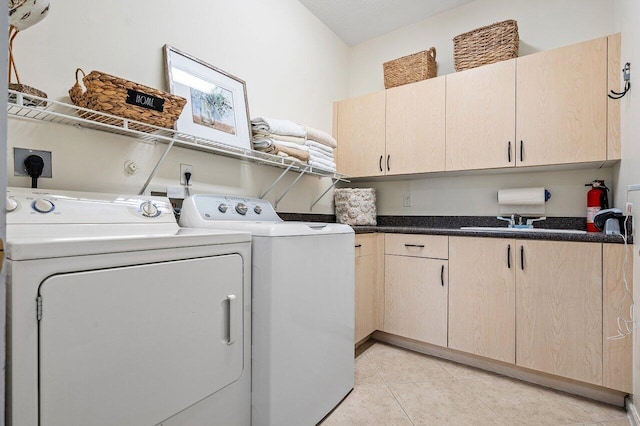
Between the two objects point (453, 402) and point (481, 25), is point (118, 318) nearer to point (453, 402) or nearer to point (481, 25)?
point (453, 402)

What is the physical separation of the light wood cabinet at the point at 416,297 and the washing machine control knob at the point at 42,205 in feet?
6.36

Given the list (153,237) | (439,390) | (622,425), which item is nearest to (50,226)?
(153,237)

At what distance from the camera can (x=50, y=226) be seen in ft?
3.27

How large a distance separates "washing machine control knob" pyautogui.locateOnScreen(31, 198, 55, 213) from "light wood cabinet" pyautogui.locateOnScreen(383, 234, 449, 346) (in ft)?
6.36

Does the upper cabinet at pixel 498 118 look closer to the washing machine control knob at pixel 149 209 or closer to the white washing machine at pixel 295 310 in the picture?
the white washing machine at pixel 295 310

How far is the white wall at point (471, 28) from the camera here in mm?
2139

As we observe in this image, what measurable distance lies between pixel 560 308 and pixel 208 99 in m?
2.29

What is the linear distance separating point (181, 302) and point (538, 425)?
5.60 feet

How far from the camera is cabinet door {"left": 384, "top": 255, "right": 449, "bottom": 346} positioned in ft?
6.93

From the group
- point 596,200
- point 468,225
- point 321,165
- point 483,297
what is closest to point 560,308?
point 483,297

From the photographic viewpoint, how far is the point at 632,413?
1.47 metres

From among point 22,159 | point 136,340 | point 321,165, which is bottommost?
point 136,340

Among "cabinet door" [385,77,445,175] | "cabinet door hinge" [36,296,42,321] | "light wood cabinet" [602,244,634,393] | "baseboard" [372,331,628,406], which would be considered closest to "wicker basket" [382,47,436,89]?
"cabinet door" [385,77,445,175]

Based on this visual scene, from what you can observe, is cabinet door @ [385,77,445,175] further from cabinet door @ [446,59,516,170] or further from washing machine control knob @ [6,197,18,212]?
washing machine control knob @ [6,197,18,212]
